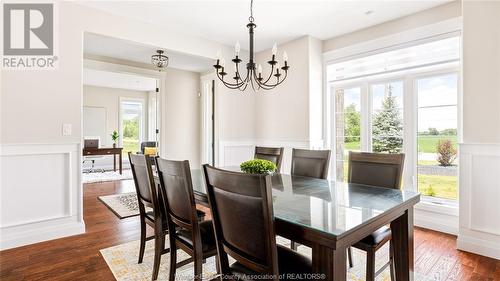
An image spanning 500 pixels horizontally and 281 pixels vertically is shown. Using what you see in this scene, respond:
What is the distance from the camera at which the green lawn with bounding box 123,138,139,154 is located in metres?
8.80

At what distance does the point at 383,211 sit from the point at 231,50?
12.2 ft

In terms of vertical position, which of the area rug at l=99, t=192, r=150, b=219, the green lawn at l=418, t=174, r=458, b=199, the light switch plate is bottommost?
the area rug at l=99, t=192, r=150, b=219

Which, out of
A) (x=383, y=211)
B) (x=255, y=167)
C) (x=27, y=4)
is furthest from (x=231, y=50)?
(x=383, y=211)

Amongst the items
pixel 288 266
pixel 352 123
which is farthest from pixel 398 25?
pixel 288 266

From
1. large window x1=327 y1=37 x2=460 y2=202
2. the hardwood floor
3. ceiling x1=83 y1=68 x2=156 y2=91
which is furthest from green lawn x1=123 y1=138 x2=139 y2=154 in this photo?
large window x1=327 y1=37 x2=460 y2=202

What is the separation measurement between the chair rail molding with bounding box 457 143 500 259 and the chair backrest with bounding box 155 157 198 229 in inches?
Answer: 104

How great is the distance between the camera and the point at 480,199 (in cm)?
249

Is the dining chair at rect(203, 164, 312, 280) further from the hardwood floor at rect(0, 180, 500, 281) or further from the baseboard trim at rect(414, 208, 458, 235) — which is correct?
the baseboard trim at rect(414, 208, 458, 235)

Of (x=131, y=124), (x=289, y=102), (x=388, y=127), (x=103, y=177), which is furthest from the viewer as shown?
(x=131, y=124)

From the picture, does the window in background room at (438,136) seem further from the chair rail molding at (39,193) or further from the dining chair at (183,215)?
the chair rail molding at (39,193)

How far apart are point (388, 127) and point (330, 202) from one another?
8.40 ft

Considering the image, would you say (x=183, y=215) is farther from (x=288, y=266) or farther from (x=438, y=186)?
(x=438, y=186)

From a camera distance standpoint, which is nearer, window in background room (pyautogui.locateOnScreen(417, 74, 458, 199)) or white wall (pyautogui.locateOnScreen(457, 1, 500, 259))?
white wall (pyautogui.locateOnScreen(457, 1, 500, 259))

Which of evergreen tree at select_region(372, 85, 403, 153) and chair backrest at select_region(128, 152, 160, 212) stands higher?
evergreen tree at select_region(372, 85, 403, 153)
